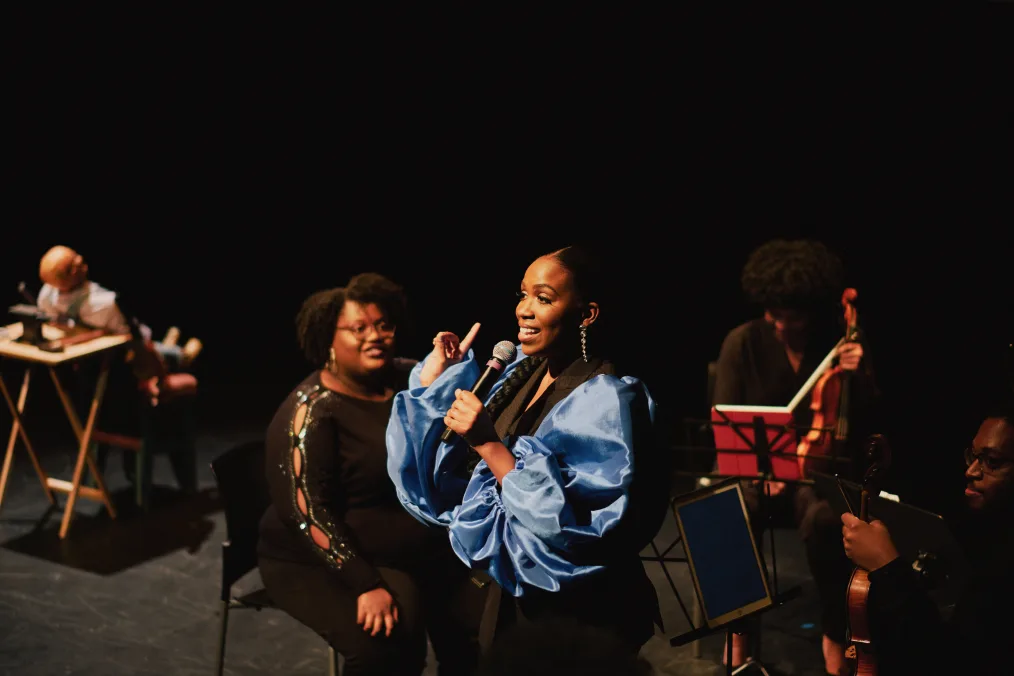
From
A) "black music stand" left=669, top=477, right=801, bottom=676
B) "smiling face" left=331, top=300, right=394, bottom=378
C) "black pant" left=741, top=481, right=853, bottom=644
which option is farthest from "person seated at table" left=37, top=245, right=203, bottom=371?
"black music stand" left=669, top=477, right=801, bottom=676

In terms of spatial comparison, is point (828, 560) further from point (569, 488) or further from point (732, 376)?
point (569, 488)

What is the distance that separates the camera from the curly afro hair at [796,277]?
3.69 metres

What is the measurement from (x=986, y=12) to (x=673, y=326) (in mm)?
2202

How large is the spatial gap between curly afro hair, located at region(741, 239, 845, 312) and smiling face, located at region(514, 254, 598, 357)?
5.63ft

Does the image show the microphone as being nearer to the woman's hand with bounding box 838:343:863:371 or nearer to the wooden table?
the woman's hand with bounding box 838:343:863:371

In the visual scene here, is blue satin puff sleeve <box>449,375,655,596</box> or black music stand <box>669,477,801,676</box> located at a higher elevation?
blue satin puff sleeve <box>449,375,655,596</box>

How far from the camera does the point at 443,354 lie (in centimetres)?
251

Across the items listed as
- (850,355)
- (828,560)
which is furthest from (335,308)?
(828,560)

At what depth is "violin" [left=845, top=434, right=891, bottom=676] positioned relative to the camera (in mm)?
2359

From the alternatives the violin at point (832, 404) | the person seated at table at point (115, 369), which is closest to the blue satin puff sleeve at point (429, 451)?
the violin at point (832, 404)

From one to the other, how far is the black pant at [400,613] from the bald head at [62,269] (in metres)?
2.11

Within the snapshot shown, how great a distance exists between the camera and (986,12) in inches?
174

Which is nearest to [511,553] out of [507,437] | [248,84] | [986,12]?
[507,437]

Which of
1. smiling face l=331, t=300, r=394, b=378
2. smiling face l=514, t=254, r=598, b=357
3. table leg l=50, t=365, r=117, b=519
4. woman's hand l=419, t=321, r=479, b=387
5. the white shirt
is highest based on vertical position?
smiling face l=514, t=254, r=598, b=357
